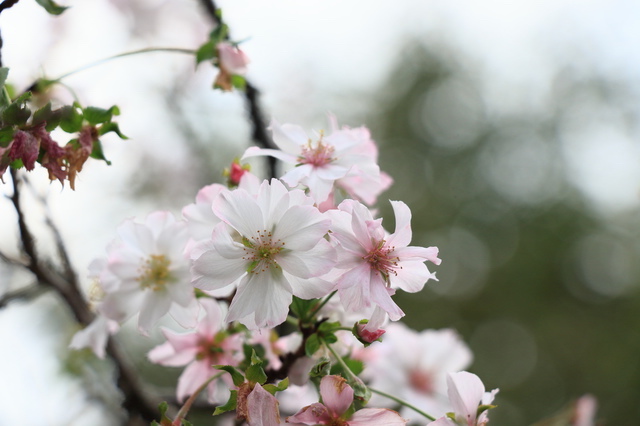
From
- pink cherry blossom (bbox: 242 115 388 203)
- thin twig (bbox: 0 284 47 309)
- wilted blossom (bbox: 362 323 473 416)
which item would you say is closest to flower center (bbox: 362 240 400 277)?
pink cherry blossom (bbox: 242 115 388 203)

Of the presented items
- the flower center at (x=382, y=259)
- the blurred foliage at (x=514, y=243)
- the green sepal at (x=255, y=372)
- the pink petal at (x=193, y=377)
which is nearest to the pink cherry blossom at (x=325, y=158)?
the flower center at (x=382, y=259)

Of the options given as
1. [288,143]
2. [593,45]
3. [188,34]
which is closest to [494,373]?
[593,45]

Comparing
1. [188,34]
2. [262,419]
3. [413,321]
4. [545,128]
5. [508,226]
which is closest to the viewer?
[262,419]

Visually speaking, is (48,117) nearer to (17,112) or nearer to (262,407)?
(17,112)

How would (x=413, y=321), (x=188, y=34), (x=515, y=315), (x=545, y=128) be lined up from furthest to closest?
(x=545, y=128) → (x=515, y=315) → (x=413, y=321) → (x=188, y=34)

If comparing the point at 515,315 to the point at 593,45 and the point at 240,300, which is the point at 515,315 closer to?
the point at 593,45

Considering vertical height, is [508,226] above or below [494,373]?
above
